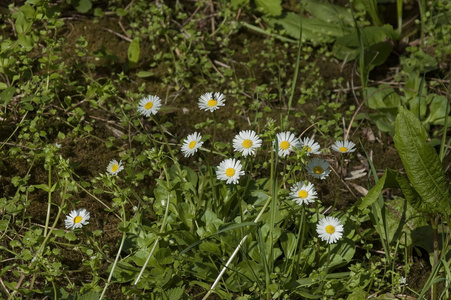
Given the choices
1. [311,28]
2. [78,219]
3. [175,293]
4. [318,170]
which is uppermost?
[311,28]

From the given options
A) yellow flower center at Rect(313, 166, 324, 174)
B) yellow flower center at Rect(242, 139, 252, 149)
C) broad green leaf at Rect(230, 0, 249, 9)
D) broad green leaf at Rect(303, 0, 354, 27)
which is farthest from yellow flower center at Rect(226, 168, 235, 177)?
broad green leaf at Rect(303, 0, 354, 27)

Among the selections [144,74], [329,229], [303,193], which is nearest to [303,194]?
[303,193]

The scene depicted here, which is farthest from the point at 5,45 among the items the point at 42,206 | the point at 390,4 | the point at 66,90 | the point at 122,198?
the point at 390,4

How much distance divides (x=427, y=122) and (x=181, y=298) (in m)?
1.69

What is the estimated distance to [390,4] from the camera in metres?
3.84

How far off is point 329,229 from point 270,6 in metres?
1.87

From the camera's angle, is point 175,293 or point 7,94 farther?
point 7,94

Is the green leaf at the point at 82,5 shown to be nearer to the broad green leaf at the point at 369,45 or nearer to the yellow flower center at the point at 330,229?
the broad green leaf at the point at 369,45

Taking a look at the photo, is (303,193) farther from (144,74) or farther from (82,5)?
(82,5)

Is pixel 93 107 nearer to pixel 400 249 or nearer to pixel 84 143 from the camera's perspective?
pixel 84 143

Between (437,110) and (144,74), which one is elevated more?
(437,110)

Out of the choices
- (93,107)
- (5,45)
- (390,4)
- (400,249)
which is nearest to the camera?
(400,249)

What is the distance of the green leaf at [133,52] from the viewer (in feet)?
10.8

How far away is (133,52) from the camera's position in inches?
130
